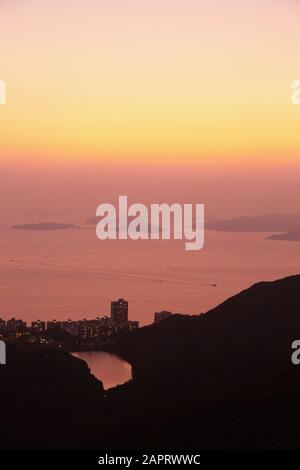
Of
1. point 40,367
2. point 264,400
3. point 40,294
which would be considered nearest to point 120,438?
point 264,400

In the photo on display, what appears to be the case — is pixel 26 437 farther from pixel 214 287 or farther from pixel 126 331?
pixel 214 287

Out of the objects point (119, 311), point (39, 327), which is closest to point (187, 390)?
point (39, 327)

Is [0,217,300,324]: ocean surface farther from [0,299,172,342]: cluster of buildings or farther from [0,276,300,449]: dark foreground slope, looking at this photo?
[0,276,300,449]: dark foreground slope

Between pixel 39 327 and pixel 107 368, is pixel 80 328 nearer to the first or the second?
pixel 39 327

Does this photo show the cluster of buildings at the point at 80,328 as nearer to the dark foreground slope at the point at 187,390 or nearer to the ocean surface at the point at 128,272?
the dark foreground slope at the point at 187,390

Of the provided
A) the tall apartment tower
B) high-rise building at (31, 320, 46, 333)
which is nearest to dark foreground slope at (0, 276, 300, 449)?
high-rise building at (31, 320, 46, 333)

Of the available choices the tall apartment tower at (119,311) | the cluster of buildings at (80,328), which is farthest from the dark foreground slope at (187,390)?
the tall apartment tower at (119,311)

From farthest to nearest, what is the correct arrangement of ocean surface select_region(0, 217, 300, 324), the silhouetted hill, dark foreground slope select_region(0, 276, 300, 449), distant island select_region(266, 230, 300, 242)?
distant island select_region(266, 230, 300, 242), ocean surface select_region(0, 217, 300, 324), the silhouetted hill, dark foreground slope select_region(0, 276, 300, 449)
